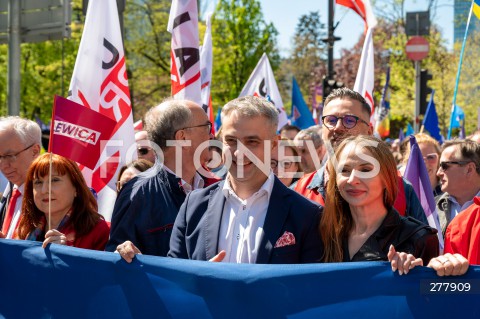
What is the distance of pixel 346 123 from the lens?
4.68m

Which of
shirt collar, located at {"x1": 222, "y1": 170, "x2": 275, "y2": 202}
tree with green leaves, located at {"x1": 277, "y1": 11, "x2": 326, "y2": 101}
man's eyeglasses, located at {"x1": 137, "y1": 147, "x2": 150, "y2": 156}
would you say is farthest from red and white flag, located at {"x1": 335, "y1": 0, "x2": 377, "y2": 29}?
tree with green leaves, located at {"x1": 277, "y1": 11, "x2": 326, "y2": 101}

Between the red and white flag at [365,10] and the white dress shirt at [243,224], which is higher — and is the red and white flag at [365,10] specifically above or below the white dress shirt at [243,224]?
above

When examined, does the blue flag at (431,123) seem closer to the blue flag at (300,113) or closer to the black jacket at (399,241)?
the blue flag at (300,113)

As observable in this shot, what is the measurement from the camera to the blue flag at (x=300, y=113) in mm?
12605

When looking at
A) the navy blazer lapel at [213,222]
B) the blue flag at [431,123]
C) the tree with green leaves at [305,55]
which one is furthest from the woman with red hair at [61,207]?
the tree with green leaves at [305,55]

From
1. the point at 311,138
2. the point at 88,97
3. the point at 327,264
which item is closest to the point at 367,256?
the point at 327,264

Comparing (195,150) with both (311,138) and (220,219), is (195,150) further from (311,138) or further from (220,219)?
(311,138)

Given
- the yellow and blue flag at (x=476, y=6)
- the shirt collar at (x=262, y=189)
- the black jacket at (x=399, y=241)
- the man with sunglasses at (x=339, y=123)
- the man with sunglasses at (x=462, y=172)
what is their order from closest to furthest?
1. the black jacket at (x=399, y=241)
2. the shirt collar at (x=262, y=189)
3. the man with sunglasses at (x=339, y=123)
4. the man with sunglasses at (x=462, y=172)
5. the yellow and blue flag at (x=476, y=6)

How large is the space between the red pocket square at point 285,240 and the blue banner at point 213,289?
0.65ft

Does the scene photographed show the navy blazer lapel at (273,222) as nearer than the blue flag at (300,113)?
Yes

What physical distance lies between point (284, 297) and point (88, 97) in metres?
2.71

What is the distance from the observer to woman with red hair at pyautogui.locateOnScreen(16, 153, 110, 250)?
442cm

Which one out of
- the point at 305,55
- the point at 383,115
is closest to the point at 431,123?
the point at 383,115

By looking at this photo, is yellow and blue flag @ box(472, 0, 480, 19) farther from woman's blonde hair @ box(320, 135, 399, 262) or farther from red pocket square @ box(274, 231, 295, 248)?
red pocket square @ box(274, 231, 295, 248)
